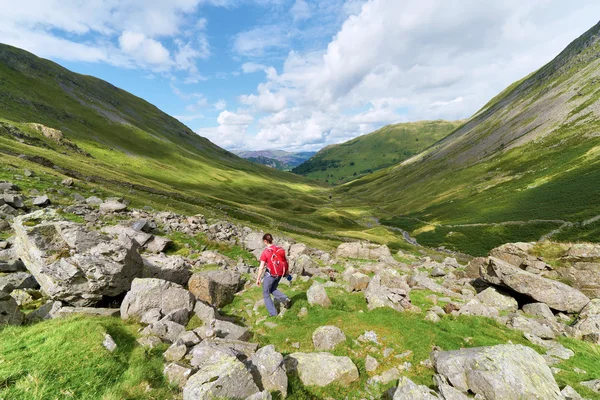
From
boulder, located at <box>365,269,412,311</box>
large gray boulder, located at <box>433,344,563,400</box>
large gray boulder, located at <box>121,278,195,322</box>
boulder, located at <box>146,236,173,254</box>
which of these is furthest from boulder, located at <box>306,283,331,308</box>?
boulder, located at <box>146,236,173,254</box>

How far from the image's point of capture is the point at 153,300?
15.0 m

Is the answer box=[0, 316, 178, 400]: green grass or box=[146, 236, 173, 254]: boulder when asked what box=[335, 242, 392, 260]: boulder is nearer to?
box=[146, 236, 173, 254]: boulder

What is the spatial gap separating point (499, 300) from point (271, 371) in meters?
21.5

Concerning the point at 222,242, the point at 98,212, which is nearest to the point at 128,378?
the point at 222,242

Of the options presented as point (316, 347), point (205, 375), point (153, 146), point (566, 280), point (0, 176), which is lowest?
point (566, 280)

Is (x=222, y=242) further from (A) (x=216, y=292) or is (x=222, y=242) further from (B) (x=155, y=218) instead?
(A) (x=216, y=292)

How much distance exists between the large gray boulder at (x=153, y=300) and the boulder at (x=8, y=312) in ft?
13.4

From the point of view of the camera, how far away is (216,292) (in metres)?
19.6

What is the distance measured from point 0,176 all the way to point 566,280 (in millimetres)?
67783

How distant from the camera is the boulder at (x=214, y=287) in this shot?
18.9 metres

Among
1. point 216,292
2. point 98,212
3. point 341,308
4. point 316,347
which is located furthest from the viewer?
point 98,212

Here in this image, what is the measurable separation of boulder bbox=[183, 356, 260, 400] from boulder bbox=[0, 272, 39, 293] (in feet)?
44.1

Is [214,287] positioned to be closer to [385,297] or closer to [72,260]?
[72,260]

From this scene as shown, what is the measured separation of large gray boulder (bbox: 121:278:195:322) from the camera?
14.2m
